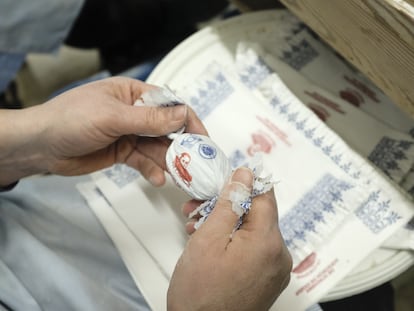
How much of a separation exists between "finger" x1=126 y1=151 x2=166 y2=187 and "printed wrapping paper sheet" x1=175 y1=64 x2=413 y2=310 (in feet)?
0.29

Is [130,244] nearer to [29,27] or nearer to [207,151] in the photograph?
[207,151]

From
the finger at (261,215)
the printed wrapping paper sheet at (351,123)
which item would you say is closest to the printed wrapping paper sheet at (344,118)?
the printed wrapping paper sheet at (351,123)

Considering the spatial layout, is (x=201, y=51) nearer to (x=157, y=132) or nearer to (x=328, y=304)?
(x=157, y=132)

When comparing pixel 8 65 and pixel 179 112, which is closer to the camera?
pixel 179 112

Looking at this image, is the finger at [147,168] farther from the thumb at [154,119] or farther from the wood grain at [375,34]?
the wood grain at [375,34]

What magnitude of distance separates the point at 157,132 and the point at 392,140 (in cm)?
30

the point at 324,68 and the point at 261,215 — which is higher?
the point at 324,68

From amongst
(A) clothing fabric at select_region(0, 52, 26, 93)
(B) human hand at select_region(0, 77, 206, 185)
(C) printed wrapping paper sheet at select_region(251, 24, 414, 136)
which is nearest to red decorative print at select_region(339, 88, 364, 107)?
(C) printed wrapping paper sheet at select_region(251, 24, 414, 136)

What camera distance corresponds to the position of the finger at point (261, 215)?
403mm

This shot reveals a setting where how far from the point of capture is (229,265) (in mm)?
379

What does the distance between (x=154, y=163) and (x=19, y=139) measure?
6.0 inches

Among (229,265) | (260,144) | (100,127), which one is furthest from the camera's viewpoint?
(260,144)

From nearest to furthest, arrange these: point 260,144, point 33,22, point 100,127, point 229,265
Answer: point 229,265
point 100,127
point 260,144
point 33,22

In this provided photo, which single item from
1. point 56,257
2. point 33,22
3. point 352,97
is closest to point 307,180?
point 352,97
